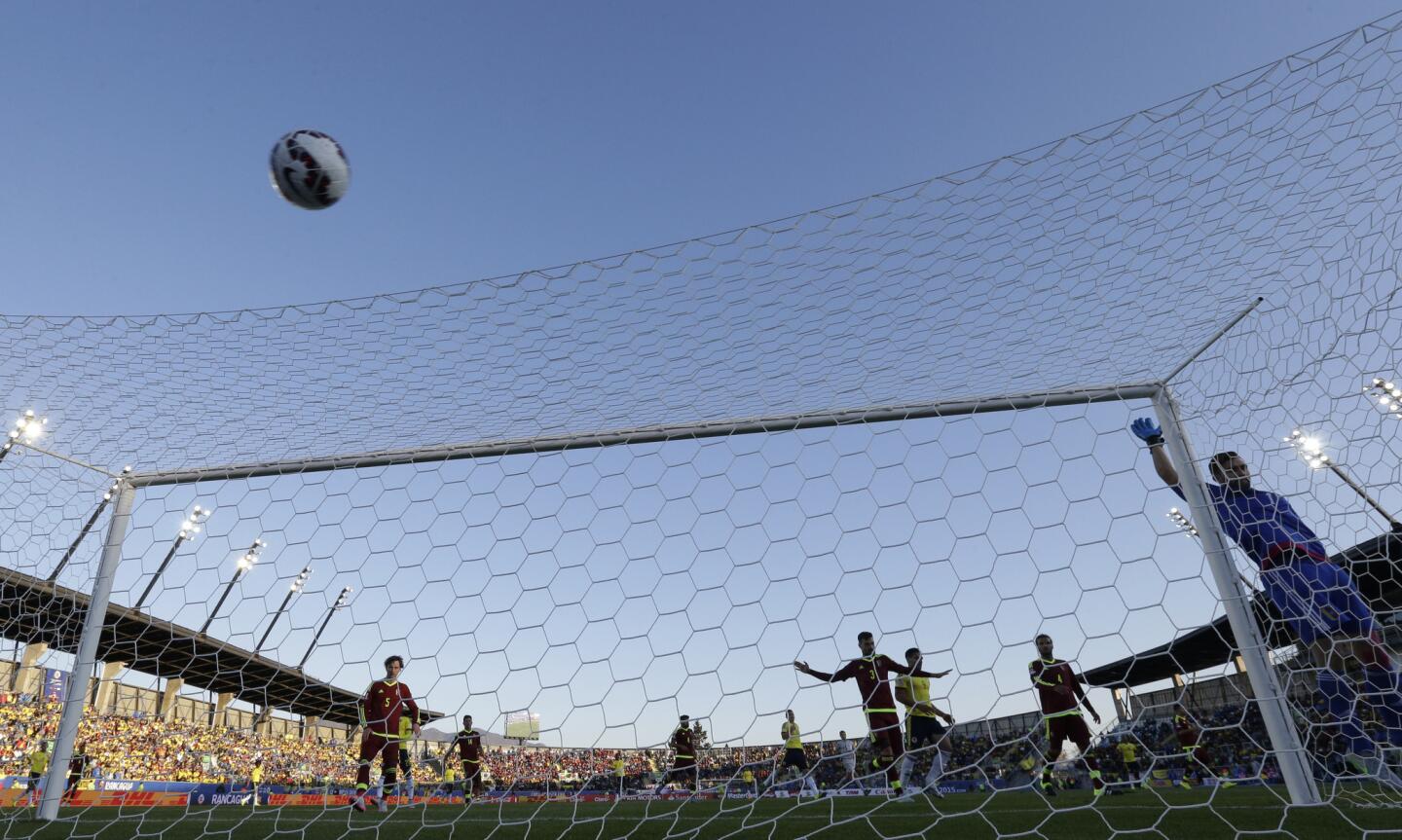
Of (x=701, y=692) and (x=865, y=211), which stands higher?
(x=865, y=211)

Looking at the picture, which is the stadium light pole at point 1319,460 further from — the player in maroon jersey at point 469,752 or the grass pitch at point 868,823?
the player in maroon jersey at point 469,752

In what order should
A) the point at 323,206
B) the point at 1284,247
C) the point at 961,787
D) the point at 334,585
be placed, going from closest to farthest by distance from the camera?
1. the point at 1284,247
2. the point at 323,206
3. the point at 334,585
4. the point at 961,787

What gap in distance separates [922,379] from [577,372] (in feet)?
9.17

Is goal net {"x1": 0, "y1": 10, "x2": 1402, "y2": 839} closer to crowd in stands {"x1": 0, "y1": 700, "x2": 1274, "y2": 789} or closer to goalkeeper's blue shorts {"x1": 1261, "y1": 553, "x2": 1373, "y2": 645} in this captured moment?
goalkeeper's blue shorts {"x1": 1261, "y1": 553, "x2": 1373, "y2": 645}

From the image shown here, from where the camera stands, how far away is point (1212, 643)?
357cm

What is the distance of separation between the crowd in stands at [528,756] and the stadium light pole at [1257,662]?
0.46 feet

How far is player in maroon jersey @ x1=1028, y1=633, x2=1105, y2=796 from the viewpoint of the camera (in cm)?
438

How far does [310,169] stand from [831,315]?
12.2 feet

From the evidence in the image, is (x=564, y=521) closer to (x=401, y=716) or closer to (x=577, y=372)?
(x=577, y=372)

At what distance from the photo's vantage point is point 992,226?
4.37 m

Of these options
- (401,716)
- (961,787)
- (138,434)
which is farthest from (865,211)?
(961,787)

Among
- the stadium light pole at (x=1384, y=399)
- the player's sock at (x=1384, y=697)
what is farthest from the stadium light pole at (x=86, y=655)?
the stadium light pole at (x=1384, y=399)

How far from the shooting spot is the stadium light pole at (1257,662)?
12.1 feet

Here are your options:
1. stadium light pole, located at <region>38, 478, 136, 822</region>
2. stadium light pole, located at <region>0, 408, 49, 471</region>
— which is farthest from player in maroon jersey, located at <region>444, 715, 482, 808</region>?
stadium light pole, located at <region>0, 408, 49, 471</region>
